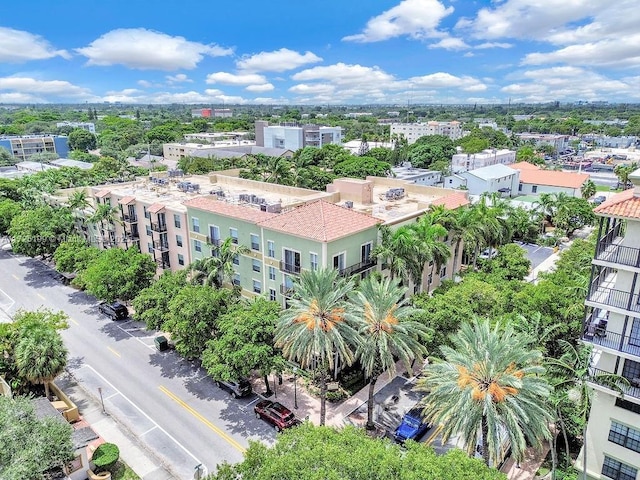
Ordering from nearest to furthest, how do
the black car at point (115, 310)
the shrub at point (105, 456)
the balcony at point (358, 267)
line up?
1. the shrub at point (105, 456)
2. the balcony at point (358, 267)
3. the black car at point (115, 310)

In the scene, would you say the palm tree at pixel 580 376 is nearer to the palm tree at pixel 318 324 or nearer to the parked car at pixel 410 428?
the parked car at pixel 410 428

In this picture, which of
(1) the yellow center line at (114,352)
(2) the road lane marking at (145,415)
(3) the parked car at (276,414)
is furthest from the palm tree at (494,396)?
(1) the yellow center line at (114,352)

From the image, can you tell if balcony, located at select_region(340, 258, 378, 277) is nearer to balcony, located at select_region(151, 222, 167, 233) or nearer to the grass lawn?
the grass lawn

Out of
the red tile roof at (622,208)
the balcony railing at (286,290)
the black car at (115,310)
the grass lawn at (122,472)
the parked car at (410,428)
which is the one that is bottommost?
the grass lawn at (122,472)

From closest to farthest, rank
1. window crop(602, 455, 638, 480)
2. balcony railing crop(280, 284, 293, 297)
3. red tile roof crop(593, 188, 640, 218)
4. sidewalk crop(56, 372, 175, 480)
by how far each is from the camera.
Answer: red tile roof crop(593, 188, 640, 218) < window crop(602, 455, 638, 480) < sidewalk crop(56, 372, 175, 480) < balcony railing crop(280, 284, 293, 297)

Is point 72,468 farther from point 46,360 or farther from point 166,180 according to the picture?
point 166,180

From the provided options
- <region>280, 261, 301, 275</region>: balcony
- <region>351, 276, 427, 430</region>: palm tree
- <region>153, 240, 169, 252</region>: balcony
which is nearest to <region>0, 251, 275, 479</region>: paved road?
<region>153, 240, 169, 252</region>: balcony

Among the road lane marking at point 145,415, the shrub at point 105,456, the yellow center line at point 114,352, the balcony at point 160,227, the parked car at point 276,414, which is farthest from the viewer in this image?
the balcony at point 160,227
